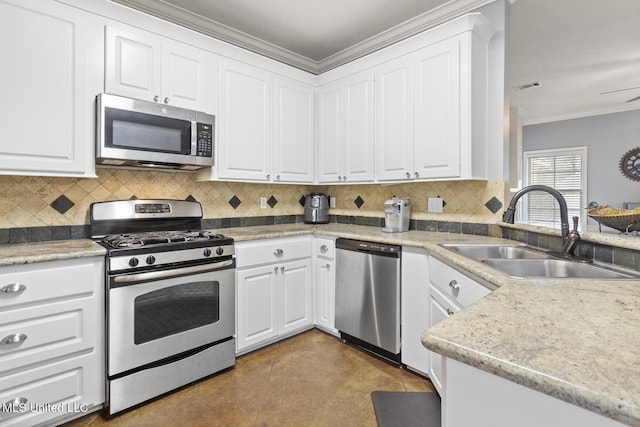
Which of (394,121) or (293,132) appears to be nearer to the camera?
(394,121)

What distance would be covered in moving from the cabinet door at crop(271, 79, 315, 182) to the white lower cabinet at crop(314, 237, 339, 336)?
0.69 m

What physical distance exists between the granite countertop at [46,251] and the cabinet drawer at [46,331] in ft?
0.77

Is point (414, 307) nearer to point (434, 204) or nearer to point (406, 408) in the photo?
point (406, 408)

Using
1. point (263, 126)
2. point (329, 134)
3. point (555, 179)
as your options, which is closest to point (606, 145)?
point (555, 179)

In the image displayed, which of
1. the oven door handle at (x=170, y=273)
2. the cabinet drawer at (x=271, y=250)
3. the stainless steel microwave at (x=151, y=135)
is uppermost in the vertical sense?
the stainless steel microwave at (x=151, y=135)

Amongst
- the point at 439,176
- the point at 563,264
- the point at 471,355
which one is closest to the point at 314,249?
the point at 439,176

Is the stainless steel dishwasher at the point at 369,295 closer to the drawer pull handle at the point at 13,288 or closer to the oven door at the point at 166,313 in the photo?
the oven door at the point at 166,313

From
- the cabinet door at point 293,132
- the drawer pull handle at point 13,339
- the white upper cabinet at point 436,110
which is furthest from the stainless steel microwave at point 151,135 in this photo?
the white upper cabinet at point 436,110

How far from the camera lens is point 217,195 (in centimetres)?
289

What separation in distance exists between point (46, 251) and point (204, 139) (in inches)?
46.3

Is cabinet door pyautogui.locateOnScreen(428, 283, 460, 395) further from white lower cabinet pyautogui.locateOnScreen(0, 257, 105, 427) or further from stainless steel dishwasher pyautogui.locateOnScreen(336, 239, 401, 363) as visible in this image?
white lower cabinet pyautogui.locateOnScreen(0, 257, 105, 427)

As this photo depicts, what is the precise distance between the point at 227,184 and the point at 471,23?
2234mm

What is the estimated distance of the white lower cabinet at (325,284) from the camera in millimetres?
2740

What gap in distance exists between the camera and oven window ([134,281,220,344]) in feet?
6.17
